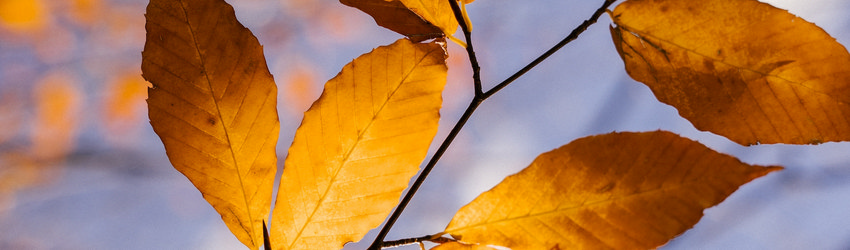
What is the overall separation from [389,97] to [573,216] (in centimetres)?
14

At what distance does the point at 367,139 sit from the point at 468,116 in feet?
0.21

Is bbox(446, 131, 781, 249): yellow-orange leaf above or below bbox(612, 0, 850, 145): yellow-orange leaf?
below

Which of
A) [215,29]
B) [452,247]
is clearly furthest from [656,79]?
[215,29]

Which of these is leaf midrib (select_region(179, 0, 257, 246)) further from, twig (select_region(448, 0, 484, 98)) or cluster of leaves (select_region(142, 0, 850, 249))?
twig (select_region(448, 0, 484, 98))

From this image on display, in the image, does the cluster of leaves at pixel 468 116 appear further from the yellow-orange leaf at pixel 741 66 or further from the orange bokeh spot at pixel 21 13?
the orange bokeh spot at pixel 21 13

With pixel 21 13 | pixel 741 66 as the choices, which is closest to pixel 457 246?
pixel 741 66

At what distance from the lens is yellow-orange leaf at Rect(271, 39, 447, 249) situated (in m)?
0.33

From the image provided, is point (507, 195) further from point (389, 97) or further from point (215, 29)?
point (215, 29)

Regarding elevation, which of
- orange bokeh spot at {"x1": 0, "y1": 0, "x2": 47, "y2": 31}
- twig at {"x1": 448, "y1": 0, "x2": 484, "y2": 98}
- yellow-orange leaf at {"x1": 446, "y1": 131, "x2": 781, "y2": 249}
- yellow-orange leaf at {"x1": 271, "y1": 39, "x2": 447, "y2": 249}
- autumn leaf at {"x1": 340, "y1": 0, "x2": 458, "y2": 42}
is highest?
orange bokeh spot at {"x1": 0, "y1": 0, "x2": 47, "y2": 31}

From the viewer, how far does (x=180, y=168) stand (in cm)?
32

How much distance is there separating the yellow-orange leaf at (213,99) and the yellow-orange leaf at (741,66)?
233mm

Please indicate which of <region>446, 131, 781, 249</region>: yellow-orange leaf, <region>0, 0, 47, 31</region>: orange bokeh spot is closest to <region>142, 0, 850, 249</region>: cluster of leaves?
<region>446, 131, 781, 249</region>: yellow-orange leaf

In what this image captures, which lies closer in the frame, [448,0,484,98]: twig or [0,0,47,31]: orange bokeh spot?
[448,0,484,98]: twig

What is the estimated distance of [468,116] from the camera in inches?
13.4
